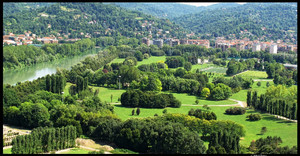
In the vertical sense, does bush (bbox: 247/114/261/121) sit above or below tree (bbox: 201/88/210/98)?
below

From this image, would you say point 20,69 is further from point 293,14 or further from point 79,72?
point 293,14

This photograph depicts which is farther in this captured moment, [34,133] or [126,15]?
[126,15]

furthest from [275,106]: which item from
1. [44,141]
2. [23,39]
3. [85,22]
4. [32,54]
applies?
[85,22]

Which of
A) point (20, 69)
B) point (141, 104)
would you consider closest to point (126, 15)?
point (20, 69)

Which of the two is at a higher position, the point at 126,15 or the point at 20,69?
the point at 126,15

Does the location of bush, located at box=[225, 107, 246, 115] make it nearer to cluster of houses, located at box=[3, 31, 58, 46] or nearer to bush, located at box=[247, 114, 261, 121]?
bush, located at box=[247, 114, 261, 121]

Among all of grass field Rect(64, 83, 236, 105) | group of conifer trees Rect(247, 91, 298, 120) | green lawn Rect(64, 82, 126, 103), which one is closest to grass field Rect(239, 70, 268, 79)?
grass field Rect(64, 83, 236, 105)

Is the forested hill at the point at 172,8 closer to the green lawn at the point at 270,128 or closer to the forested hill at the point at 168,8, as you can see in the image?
the forested hill at the point at 168,8
